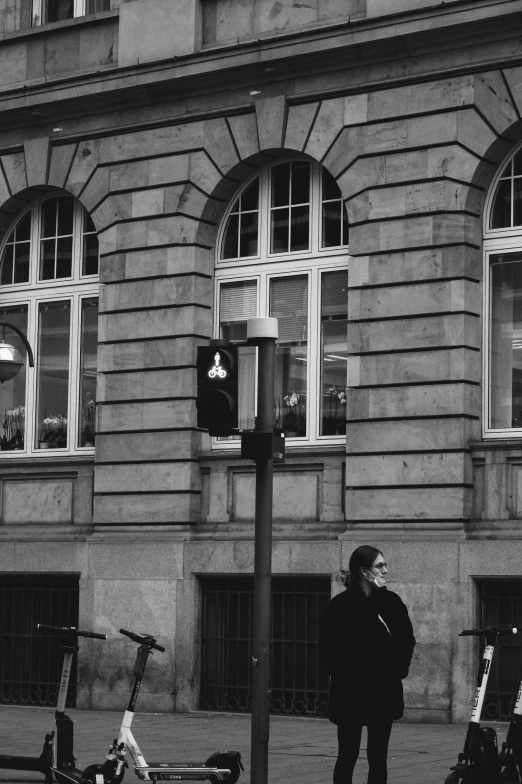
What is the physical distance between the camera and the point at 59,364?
21.6 meters

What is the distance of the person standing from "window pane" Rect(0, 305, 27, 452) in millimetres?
12616

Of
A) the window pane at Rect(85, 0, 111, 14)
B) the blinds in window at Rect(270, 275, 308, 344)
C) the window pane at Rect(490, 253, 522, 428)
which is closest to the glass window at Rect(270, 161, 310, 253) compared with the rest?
the blinds in window at Rect(270, 275, 308, 344)

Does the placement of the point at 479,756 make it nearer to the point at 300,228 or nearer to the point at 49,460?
the point at 300,228

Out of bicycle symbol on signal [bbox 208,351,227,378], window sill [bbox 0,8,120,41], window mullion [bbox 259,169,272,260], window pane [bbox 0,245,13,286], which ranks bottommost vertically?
bicycle symbol on signal [bbox 208,351,227,378]

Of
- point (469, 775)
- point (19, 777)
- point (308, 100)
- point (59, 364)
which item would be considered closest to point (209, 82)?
point (308, 100)

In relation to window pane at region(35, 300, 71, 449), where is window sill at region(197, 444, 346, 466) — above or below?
below

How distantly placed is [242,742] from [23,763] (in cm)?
408

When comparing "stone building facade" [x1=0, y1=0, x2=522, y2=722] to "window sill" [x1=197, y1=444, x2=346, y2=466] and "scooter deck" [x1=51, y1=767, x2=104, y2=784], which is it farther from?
"scooter deck" [x1=51, y1=767, x2=104, y2=784]

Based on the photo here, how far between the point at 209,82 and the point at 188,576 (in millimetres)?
6349

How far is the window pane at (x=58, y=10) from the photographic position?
71.3 feet

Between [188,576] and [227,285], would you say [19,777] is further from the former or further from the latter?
[227,285]

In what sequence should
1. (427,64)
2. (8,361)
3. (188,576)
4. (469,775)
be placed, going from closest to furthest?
(469,775) → (8,361) → (427,64) → (188,576)

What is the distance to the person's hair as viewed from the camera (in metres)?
9.58

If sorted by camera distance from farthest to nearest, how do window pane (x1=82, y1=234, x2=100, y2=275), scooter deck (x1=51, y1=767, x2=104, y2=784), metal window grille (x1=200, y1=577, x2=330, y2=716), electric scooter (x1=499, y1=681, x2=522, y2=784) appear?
window pane (x1=82, y1=234, x2=100, y2=275)
metal window grille (x1=200, y1=577, x2=330, y2=716)
scooter deck (x1=51, y1=767, x2=104, y2=784)
electric scooter (x1=499, y1=681, x2=522, y2=784)
